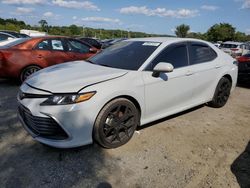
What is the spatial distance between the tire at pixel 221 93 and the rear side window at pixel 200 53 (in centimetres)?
59

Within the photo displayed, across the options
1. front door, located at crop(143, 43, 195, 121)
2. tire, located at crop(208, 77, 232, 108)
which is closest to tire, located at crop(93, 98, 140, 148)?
front door, located at crop(143, 43, 195, 121)

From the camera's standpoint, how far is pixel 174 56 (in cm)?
443

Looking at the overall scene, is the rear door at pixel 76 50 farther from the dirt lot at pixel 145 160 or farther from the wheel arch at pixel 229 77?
the wheel arch at pixel 229 77

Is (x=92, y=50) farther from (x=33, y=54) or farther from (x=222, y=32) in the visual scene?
(x=222, y=32)

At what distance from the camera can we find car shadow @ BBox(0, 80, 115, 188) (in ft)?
9.53

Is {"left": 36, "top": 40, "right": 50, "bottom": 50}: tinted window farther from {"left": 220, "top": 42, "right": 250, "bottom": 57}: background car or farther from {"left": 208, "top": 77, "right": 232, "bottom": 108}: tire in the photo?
{"left": 220, "top": 42, "right": 250, "bottom": 57}: background car

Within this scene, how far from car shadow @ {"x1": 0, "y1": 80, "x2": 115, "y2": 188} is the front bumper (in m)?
0.26

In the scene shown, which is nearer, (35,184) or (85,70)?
(35,184)

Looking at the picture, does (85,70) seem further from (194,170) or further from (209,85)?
(209,85)

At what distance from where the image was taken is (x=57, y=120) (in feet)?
10.2

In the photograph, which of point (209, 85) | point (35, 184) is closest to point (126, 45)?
point (209, 85)

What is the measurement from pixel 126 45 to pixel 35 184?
2.86 meters

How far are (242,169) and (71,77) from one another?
2532 mm

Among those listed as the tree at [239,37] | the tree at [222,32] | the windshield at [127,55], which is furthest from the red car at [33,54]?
the tree at [239,37]
